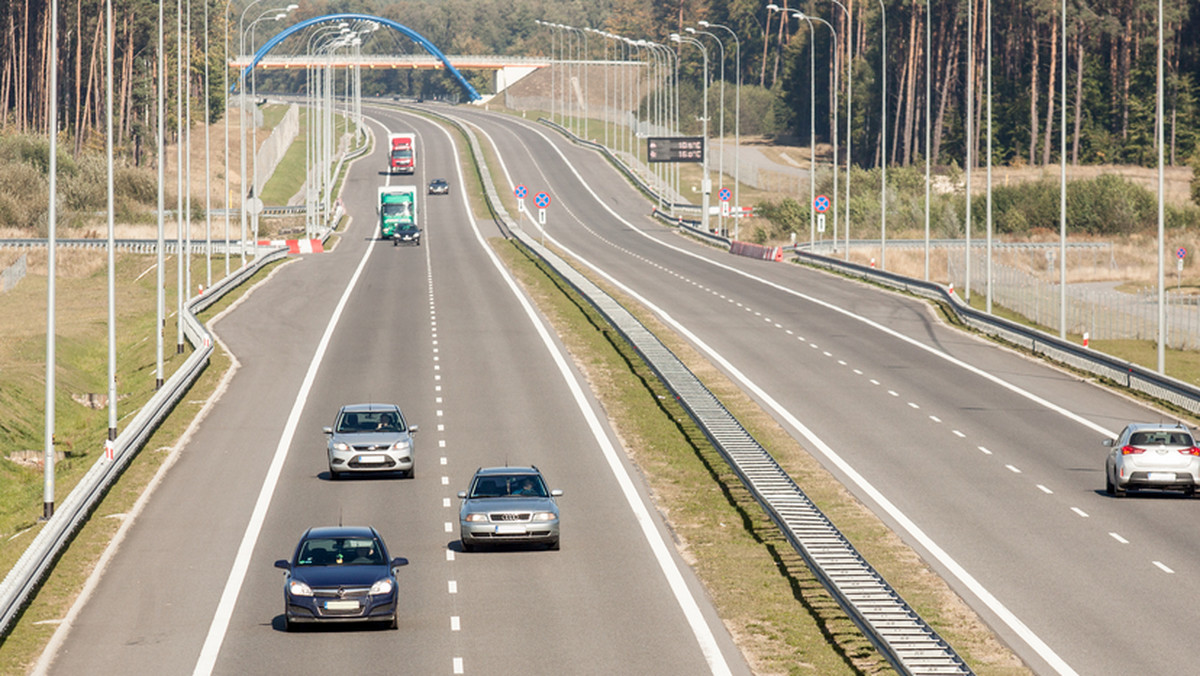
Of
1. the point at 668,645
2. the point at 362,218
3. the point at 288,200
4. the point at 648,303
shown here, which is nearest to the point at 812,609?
the point at 668,645

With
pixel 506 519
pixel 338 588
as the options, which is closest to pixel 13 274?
pixel 506 519

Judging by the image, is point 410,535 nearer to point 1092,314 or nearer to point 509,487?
point 509,487

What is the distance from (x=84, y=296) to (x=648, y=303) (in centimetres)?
2983

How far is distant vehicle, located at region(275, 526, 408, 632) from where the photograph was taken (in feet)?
68.3

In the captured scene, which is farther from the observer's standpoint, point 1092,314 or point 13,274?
point 13,274

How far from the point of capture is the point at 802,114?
18550 cm

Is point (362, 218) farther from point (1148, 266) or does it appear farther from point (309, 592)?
point (309, 592)

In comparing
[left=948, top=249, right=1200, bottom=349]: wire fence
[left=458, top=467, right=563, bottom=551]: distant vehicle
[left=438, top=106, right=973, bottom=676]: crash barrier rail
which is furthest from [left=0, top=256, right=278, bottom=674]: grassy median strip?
[left=948, top=249, right=1200, bottom=349]: wire fence

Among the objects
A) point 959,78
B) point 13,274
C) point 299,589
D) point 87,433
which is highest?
point 959,78

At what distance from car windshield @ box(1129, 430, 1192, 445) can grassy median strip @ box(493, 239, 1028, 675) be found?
18.0 ft

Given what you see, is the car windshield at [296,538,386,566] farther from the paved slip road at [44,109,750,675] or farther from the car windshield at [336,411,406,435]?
the car windshield at [336,411,406,435]

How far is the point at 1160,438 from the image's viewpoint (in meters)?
30.0

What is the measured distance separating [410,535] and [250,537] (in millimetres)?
2822

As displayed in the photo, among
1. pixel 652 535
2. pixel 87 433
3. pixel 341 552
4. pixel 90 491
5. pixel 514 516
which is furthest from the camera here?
pixel 87 433
